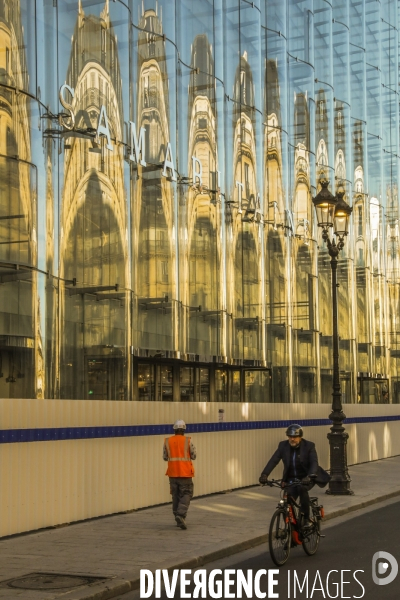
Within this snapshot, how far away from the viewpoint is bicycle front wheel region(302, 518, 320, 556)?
12133 mm

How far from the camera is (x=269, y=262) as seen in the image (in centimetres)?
3300

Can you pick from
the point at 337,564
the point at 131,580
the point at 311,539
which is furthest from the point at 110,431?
the point at 131,580

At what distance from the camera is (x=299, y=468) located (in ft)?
41.0

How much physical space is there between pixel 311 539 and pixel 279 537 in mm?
938

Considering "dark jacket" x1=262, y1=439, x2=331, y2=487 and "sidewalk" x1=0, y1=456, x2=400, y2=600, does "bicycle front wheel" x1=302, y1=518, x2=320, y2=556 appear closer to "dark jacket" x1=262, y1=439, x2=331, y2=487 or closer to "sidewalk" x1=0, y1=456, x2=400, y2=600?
"dark jacket" x1=262, y1=439, x2=331, y2=487

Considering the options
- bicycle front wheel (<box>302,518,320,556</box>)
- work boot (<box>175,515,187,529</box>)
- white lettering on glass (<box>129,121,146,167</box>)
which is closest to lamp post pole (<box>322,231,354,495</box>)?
white lettering on glass (<box>129,121,146,167</box>)

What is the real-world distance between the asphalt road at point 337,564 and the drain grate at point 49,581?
0.51 metres

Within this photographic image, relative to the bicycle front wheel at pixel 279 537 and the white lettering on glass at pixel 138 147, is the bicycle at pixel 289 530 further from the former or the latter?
the white lettering on glass at pixel 138 147

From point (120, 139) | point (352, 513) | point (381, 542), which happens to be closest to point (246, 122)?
point (120, 139)

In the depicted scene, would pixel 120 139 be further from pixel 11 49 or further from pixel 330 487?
pixel 330 487

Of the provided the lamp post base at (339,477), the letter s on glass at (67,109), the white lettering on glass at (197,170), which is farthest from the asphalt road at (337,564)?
the white lettering on glass at (197,170)

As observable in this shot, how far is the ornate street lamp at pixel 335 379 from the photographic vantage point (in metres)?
20.5

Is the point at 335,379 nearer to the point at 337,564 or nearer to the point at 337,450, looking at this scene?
the point at 337,450

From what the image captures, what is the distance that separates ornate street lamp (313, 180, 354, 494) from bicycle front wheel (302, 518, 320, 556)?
7991mm
